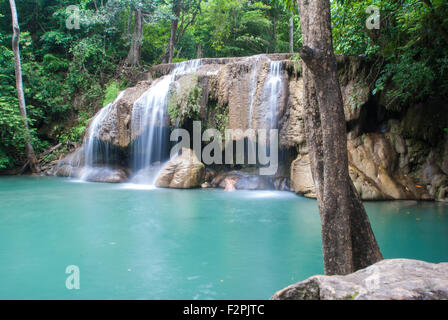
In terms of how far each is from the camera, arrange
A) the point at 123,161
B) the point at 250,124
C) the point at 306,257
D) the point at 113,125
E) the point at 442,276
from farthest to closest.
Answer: the point at 123,161 → the point at 113,125 → the point at 250,124 → the point at 306,257 → the point at 442,276

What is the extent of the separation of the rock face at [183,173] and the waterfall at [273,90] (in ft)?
9.28

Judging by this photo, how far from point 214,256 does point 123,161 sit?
9.68 metres

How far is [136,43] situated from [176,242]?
46.8ft

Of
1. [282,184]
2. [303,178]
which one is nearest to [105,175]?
[282,184]

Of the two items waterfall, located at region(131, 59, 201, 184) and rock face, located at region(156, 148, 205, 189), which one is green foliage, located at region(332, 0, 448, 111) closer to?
rock face, located at region(156, 148, 205, 189)

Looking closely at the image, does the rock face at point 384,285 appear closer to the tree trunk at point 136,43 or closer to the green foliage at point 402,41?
the green foliage at point 402,41

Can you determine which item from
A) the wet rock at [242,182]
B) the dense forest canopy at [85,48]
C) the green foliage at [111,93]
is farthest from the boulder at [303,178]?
the green foliage at [111,93]

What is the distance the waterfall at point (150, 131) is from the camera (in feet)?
39.2

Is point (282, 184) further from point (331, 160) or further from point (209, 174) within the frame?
point (331, 160)

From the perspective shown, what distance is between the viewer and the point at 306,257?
15.3 feet

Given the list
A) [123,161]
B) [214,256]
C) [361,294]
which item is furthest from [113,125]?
[361,294]

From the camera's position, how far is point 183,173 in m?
10.9

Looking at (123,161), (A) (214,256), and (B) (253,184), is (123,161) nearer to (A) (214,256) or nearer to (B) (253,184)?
(B) (253,184)

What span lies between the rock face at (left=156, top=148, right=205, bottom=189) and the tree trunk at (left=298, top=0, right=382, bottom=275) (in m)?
7.95
